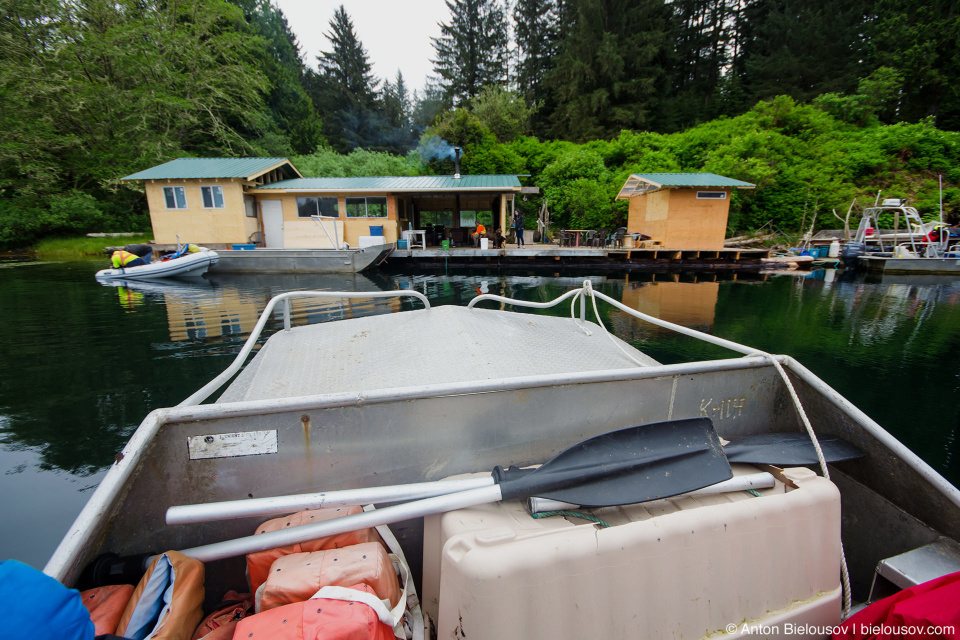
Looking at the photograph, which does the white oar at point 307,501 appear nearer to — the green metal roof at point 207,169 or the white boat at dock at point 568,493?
the white boat at dock at point 568,493

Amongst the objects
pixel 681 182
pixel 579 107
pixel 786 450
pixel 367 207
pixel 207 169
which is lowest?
pixel 786 450

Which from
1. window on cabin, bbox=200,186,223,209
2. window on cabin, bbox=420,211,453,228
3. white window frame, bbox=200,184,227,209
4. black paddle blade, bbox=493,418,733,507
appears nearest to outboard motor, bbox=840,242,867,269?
window on cabin, bbox=420,211,453,228

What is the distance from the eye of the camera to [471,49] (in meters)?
41.7

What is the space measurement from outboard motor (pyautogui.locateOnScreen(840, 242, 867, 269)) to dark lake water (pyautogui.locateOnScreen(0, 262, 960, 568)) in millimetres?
3031

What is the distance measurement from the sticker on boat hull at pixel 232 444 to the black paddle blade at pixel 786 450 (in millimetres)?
2128

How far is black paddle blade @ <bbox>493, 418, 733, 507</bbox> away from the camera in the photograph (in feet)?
5.43

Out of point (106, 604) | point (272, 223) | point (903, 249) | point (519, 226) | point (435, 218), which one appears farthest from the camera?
point (435, 218)

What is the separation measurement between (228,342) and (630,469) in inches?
308

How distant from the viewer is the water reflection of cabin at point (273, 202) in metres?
18.3

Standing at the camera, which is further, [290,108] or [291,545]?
[290,108]

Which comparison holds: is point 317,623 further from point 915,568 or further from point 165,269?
point 165,269

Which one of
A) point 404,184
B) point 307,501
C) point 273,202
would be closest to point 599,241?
point 404,184

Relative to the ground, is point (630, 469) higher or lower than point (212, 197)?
lower

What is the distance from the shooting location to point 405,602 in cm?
152
